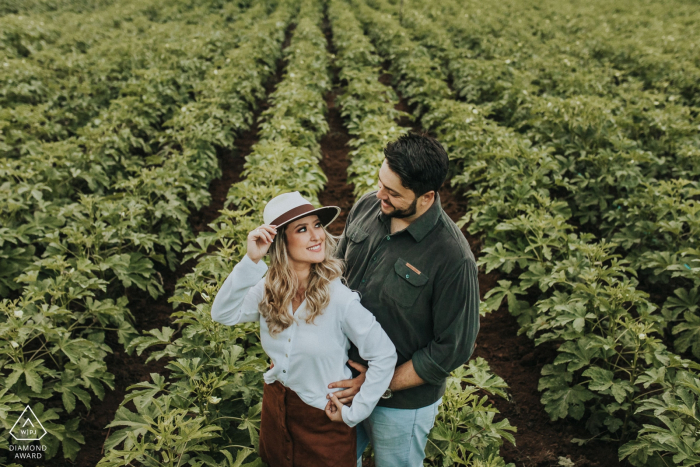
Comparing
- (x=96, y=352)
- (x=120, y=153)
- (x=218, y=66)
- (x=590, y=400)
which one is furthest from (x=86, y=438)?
(x=218, y=66)

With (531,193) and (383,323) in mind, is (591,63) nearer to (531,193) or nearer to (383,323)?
(531,193)

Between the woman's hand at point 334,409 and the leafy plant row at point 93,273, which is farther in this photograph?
the leafy plant row at point 93,273

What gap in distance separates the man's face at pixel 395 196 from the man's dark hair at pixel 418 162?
0.02 meters

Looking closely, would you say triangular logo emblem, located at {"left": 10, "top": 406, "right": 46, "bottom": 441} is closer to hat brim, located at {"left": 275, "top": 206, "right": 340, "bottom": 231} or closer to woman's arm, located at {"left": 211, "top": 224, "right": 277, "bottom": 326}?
woman's arm, located at {"left": 211, "top": 224, "right": 277, "bottom": 326}

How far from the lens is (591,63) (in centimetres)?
1004

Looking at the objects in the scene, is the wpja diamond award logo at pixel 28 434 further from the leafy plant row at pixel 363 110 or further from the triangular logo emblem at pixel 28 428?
the leafy plant row at pixel 363 110

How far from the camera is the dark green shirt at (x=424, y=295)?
1788mm

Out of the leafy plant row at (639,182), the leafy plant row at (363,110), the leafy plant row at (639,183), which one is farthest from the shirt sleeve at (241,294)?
the leafy plant row at (639,182)

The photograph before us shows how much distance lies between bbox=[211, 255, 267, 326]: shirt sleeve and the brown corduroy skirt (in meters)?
0.35

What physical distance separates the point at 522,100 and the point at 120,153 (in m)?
6.30

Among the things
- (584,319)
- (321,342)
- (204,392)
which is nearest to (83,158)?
(204,392)

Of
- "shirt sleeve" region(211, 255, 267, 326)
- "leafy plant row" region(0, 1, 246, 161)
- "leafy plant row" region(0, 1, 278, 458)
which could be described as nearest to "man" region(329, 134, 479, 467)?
"shirt sleeve" region(211, 255, 267, 326)

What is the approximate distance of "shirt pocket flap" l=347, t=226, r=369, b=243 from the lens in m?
2.13

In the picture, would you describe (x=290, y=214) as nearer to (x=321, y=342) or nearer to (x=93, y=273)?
(x=321, y=342)
